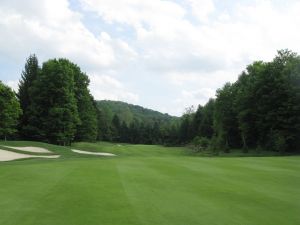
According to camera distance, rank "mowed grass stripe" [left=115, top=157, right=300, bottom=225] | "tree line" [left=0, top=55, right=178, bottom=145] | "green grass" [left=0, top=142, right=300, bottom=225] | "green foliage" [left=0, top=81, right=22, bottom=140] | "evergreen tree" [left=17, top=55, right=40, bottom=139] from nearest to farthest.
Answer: "green grass" [left=0, top=142, right=300, bottom=225] → "mowed grass stripe" [left=115, top=157, right=300, bottom=225] → "green foliage" [left=0, top=81, right=22, bottom=140] → "tree line" [left=0, top=55, right=178, bottom=145] → "evergreen tree" [left=17, top=55, right=40, bottom=139]

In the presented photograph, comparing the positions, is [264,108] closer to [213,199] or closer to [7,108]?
[7,108]

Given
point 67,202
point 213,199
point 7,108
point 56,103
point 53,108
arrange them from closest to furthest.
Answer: point 67,202, point 213,199, point 7,108, point 53,108, point 56,103

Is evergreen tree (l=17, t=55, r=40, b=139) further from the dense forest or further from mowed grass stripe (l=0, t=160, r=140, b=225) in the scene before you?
mowed grass stripe (l=0, t=160, r=140, b=225)

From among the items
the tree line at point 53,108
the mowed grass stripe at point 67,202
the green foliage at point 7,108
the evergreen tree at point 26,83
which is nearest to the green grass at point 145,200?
the mowed grass stripe at point 67,202

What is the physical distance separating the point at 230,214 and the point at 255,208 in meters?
1.19

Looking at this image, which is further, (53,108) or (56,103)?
(56,103)

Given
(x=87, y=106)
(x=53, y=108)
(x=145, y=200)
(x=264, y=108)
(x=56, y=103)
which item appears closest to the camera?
(x=145, y=200)

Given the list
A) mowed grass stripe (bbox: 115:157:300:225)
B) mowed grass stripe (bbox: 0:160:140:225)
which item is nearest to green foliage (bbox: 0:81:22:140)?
mowed grass stripe (bbox: 0:160:140:225)

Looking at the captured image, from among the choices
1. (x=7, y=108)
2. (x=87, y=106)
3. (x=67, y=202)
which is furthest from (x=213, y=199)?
(x=87, y=106)

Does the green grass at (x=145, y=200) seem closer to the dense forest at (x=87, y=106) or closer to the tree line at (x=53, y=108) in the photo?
the dense forest at (x=87, y=106)

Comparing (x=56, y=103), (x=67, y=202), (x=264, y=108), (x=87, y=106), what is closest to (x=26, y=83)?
(x=87, y=106)

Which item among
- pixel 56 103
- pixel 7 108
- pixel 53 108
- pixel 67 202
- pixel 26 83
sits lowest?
pixel 67 202

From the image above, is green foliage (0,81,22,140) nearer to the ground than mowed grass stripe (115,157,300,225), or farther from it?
farther from it

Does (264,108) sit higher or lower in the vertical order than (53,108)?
higher
